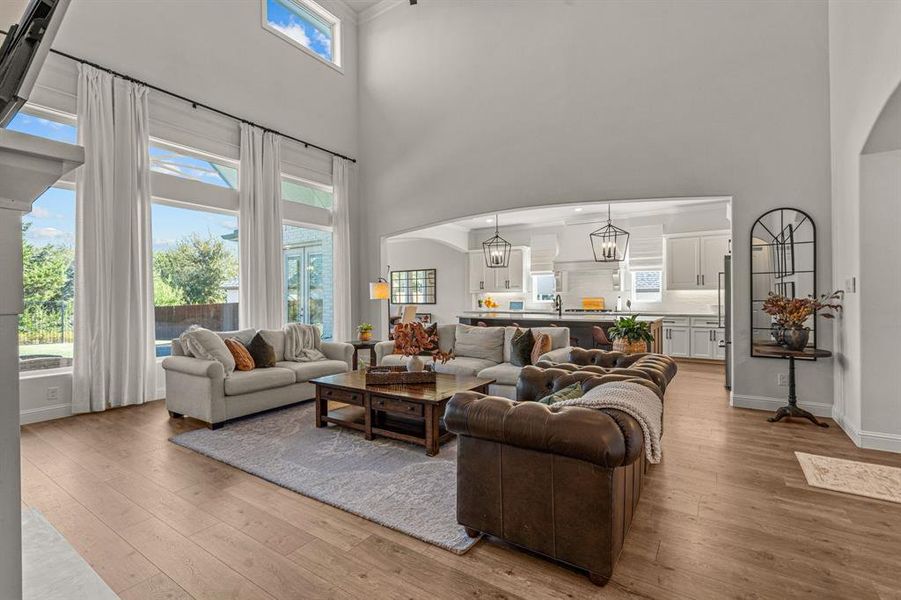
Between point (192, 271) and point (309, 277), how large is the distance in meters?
1.96

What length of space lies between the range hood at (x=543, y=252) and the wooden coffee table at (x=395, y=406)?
21.0ft

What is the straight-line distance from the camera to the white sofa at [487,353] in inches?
188

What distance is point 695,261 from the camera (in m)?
8.48

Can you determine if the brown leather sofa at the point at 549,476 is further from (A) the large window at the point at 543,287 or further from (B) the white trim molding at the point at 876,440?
(A) the large window at the point at 543,287

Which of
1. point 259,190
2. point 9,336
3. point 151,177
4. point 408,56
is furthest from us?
point 408,56

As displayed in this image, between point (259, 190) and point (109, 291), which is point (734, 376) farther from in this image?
point (109, 291)

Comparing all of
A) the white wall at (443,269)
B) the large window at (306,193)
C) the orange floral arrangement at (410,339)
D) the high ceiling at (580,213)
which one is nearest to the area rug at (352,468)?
the orange floral arrangement at (410,339)

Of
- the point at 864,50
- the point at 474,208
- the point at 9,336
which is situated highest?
the point at 864,50

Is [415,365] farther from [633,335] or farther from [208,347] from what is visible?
[633,335]

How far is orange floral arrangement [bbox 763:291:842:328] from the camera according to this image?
4.24 meters

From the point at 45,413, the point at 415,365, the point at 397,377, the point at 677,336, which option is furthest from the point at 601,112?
the point at 45,413

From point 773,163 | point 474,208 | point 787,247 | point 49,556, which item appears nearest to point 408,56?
point 474,208

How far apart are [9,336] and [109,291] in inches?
192

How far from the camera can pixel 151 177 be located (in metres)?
5.23
